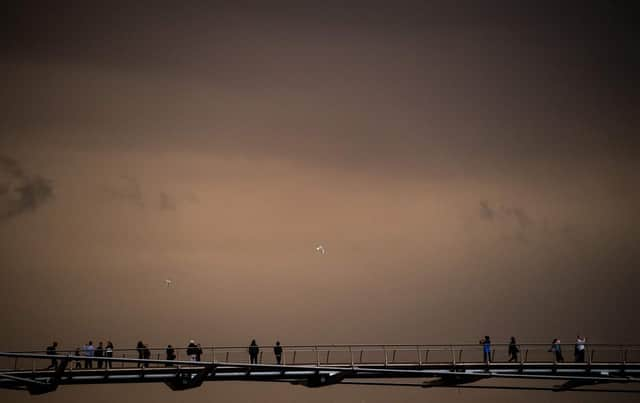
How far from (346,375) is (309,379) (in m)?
2.03

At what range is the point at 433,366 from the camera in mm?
41938

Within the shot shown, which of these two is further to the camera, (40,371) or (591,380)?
(591,380)

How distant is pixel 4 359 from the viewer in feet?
180

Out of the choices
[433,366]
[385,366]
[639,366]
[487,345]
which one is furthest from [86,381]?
[639,366]

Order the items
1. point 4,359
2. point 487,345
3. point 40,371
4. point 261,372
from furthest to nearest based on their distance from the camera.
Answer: point 4,359, point 487,345, point 261,372, point 40,371

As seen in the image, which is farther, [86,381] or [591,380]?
[591,380]

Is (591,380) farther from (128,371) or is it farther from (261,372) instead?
(128,371)

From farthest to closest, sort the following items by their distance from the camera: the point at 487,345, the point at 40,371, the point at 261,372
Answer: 1. the point at 487,345
2. the point at 261,372
3. the point at 40,371

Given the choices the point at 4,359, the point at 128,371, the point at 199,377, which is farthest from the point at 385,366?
the point at 4,359

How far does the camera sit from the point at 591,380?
139 feet

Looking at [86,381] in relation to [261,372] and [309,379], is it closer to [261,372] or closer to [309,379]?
[261,372]

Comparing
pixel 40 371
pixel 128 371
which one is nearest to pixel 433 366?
pixel 128 371

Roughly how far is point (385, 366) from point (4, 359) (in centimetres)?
2849

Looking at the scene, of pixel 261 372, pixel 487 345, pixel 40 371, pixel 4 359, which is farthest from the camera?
pixel 4 359
